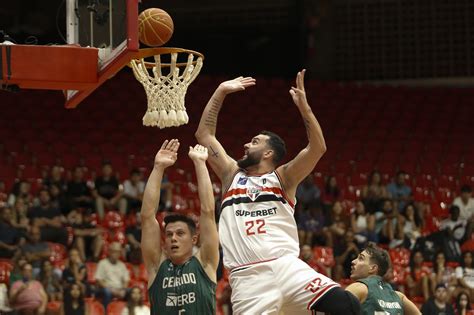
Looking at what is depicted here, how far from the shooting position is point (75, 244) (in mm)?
12102

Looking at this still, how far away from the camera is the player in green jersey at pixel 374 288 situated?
6965mm

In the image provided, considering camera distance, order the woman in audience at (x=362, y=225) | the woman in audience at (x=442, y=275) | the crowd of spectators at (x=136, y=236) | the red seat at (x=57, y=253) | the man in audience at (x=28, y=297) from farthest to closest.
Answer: the woman in audience at (x=362, y=225)
the woman in audience at (x=442, y=275)
the red seat at (x=57, y=253)
the crowd of spectators at (x=136, y=236)
the man in audience at (x=28, y=297)

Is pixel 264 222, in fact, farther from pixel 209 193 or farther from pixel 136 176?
pixel 136 176

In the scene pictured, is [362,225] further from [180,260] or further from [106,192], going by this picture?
[180,260]

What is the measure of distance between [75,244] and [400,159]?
6.60 meters

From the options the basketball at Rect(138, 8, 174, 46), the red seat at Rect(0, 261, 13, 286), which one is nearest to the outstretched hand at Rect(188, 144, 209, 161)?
the basketball at Rect(138, 8, 174, 46)

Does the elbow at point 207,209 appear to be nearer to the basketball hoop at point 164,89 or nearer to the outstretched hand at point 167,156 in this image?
the outstretched hand at point 167,156

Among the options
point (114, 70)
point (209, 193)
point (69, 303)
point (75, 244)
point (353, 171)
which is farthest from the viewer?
point (353, 171)

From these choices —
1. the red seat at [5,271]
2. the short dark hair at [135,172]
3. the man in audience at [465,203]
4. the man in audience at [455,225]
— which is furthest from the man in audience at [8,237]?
the man in audience at [465,203]

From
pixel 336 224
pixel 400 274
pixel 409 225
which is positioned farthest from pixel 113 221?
pixel 409 225

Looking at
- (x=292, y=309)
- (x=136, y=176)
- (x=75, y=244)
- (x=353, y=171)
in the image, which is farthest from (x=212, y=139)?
(x=353, y=171)

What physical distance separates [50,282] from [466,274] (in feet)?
17.8

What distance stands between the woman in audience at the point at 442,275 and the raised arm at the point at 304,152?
6218 mm

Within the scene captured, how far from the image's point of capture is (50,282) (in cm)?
1091
